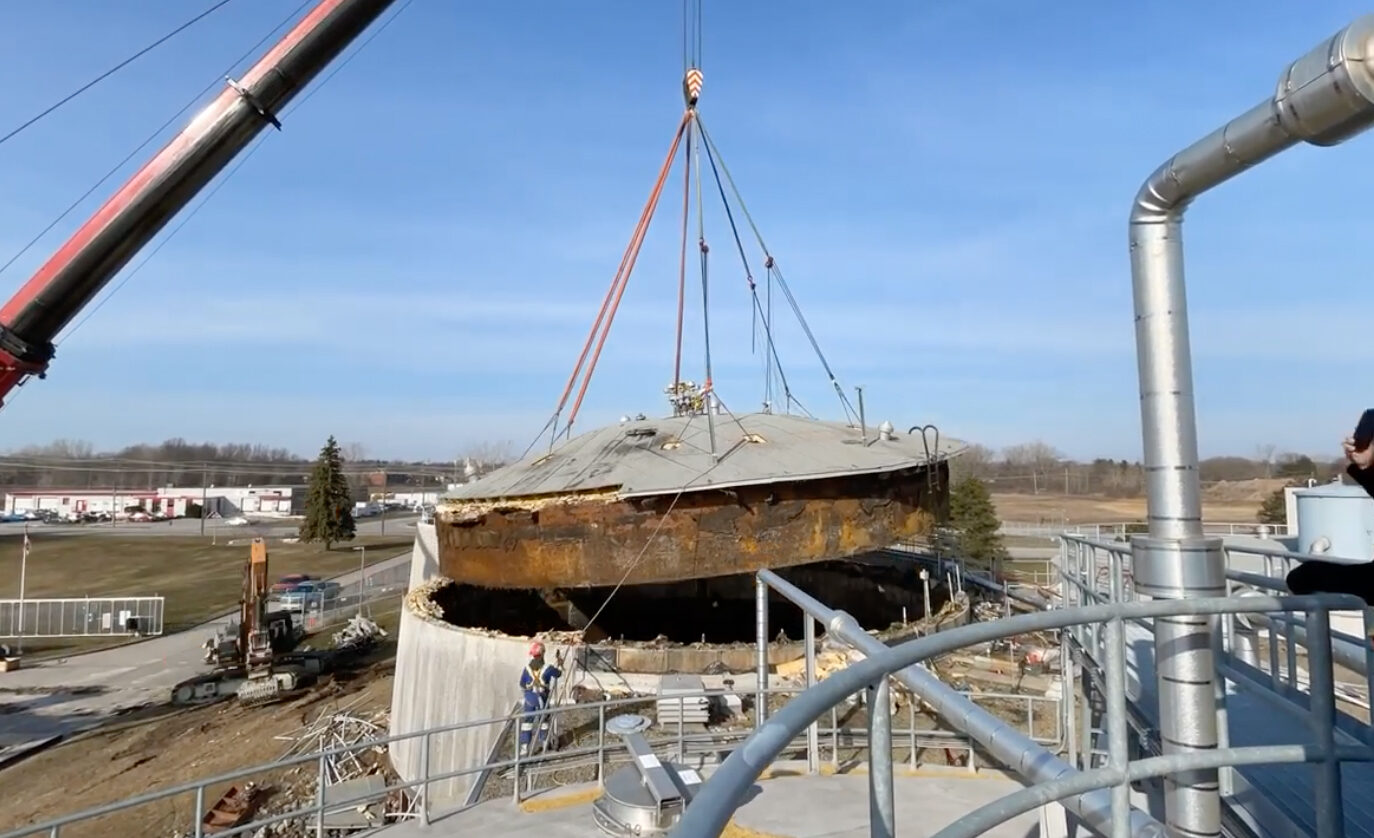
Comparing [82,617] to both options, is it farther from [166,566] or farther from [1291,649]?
[1291,649]

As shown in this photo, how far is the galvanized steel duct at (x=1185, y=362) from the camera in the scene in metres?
3.31

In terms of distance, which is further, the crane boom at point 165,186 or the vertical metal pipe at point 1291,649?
the crane boom at point 165,186

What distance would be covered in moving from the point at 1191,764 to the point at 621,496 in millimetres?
9220

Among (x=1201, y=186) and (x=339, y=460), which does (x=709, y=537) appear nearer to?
(x=1201, y=186)

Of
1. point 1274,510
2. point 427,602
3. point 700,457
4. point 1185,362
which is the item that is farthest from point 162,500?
point 1185,362

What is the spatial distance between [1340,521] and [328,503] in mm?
56073

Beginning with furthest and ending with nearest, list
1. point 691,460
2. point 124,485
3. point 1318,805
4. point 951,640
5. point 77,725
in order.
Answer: point 124,485
point 77,725
point 691,460
point 1318,805
point 951,640

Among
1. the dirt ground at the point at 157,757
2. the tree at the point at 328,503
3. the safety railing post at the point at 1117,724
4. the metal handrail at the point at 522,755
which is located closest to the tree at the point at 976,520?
the dirt ground at the point at 157,757

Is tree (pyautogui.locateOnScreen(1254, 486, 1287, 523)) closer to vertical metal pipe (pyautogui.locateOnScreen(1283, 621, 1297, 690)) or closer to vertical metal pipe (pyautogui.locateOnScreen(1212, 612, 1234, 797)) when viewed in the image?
vertical metal pipe (pyautogui.locateOnScreen(1283, 621, 1297, 690))

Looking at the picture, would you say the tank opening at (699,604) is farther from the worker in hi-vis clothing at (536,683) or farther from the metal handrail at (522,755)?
the metal handrail at (522,755)

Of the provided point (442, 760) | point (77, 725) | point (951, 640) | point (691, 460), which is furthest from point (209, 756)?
point (951, 640)

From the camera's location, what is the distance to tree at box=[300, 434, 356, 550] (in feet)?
180

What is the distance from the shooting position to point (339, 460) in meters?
55.3

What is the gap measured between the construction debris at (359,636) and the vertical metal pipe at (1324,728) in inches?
1147
